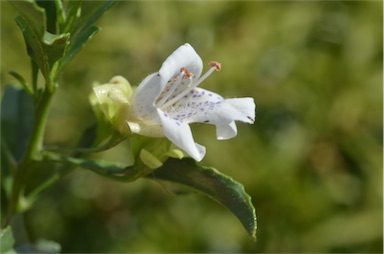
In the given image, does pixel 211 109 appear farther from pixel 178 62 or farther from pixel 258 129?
pixel 258 129

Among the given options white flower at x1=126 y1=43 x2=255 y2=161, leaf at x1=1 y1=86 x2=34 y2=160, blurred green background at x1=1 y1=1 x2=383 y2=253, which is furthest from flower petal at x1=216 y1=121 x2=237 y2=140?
blurred green background at x1=1 y1=1 x2=383 y2=253

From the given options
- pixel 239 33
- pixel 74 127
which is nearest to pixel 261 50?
pixel 239 33

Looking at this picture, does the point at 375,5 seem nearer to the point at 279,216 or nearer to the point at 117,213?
the point at 279,216

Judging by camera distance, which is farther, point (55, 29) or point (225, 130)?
point (55, 29)

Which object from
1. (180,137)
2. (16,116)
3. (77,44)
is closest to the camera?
(180,137)

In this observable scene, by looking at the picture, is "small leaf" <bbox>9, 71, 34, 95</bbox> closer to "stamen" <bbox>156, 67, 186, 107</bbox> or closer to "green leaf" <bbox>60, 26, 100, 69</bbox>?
"green leaf" <bbox>60, 26, 100, 69</bbox>

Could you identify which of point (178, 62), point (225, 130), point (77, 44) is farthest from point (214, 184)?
point (77, 44)

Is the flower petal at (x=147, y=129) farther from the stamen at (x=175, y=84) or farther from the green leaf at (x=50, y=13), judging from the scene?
the green leaf at (x=50, y=13)
